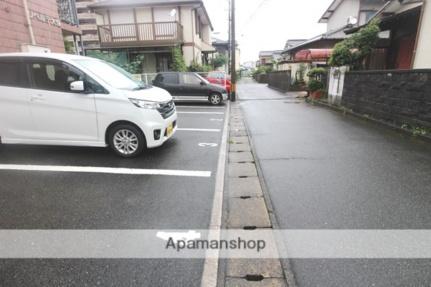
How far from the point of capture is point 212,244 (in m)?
2.31

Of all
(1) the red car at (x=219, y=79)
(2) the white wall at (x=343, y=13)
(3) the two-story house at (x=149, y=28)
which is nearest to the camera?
(1) the red car at (x=219, y=79)

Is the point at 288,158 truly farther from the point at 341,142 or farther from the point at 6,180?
the point at 6,180

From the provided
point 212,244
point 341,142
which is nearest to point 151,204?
point 212,244

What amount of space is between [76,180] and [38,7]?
316 inches

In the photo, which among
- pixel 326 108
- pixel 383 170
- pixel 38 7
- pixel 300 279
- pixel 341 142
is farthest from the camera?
pixel 326 108

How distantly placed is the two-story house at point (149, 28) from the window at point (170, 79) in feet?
19.9

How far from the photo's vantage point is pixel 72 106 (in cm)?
419

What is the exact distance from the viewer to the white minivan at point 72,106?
4.16m

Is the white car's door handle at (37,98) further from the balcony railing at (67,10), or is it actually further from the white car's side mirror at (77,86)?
the balcony railing at (67,10)

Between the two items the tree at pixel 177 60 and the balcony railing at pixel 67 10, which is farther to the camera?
the tree at pixel 177 60

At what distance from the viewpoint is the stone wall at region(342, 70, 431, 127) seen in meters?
5.27

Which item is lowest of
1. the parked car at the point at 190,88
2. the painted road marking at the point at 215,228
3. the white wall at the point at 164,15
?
the painted road marking at the point at 215,228

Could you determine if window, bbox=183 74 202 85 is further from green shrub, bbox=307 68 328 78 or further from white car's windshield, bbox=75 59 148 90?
white car's windshield, bbox=75 59 148 90

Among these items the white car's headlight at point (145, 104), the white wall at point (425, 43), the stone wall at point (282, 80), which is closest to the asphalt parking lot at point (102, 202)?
the white car's headlight at point (145, 104)
